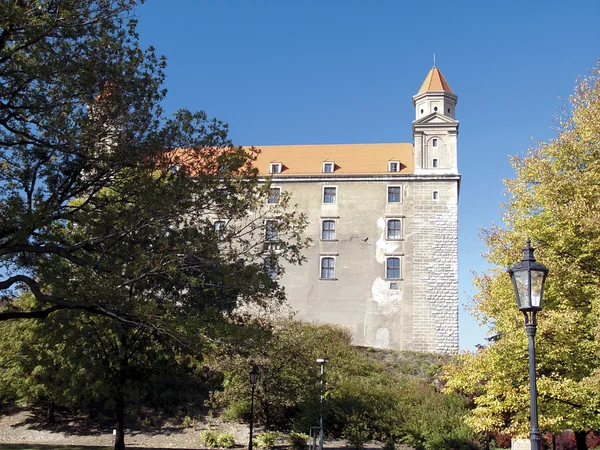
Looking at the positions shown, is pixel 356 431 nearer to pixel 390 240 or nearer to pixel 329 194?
pixel 390 240

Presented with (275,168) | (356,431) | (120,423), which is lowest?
(356,431)

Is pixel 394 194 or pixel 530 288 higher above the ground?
pixel 394 194

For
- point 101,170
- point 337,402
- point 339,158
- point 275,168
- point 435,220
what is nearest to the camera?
point 101,170

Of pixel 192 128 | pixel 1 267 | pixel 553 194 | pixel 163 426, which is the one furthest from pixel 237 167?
pixel 163 426

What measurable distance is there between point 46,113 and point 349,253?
113ft

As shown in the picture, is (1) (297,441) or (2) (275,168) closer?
(1) (297,441)

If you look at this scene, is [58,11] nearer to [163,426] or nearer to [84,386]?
[84,386]

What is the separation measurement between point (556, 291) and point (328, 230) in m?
30.0

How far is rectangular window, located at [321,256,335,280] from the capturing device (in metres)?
45.9

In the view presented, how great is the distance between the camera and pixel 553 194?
17.8 meters

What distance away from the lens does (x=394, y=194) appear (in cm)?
4684

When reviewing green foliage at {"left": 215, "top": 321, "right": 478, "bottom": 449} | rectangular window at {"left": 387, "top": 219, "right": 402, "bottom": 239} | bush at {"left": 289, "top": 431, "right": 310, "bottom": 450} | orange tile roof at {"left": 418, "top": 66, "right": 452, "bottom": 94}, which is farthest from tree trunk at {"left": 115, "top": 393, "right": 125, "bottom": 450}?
orange tile roof at {"left": 418, "top": 66, "right": 452, "bottom": 94}

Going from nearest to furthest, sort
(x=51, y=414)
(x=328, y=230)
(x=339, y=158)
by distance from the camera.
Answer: (x=51, y=414)
(x=328, y=230)
(x=339, y=158)

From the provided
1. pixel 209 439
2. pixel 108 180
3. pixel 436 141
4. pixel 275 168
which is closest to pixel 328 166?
pixel 275 168
